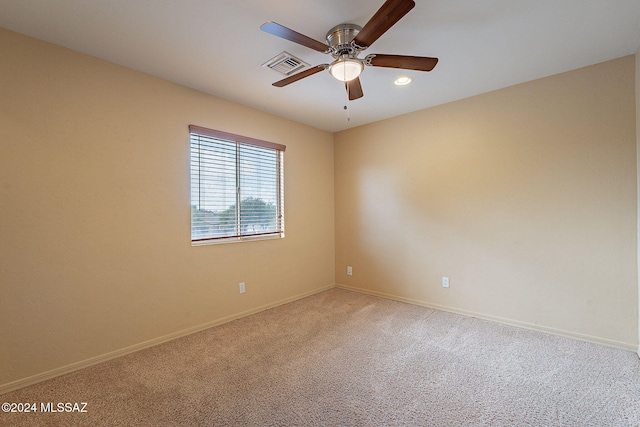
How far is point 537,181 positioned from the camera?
9.25 feet

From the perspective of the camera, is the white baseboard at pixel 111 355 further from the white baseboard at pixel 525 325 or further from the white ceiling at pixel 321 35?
the white ceiling at pixel 321 35

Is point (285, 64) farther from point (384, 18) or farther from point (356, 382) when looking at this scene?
point (356, 382)

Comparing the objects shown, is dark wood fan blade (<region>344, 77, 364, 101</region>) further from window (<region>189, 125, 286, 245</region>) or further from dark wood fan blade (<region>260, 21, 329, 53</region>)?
window (<region>189, 125, 286, 245</region>)

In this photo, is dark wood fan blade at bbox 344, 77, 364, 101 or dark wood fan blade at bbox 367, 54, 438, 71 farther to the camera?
dark wood fan blade at bbox 344, 77, 364, 101

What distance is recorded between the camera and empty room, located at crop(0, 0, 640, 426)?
1830 mm

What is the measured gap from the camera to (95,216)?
90.6 inches

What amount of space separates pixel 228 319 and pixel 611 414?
310 cm

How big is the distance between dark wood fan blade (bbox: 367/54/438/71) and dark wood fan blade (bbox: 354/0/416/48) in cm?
18

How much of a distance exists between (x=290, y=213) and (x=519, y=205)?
8.61 feet

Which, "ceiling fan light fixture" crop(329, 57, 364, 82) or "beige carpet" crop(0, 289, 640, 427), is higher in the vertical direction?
"ceiling fan light fixture" crop(329, 57, 364, 82)

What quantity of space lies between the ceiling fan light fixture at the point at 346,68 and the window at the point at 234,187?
1624 millimetres

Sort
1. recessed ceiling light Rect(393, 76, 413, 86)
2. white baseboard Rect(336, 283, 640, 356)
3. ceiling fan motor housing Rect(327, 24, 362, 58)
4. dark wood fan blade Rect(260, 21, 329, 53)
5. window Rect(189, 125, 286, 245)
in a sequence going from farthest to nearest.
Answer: window Rect(189, 125, 286, 245), recessed ceiling light Rect(393, 76, 413, 86), white baseboard Rect(336, 283, 640, 356), ceiling fan motor housing Rect(327, 24, 362, 58), dark wood fan blade Rect(260, 21, 329, 53)

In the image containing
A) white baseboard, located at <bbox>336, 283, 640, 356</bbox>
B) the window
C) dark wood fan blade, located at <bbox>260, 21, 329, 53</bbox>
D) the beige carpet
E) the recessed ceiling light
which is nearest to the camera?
dark wood fan blade, located at <bbox>260, 21, 329, 53</bbox>

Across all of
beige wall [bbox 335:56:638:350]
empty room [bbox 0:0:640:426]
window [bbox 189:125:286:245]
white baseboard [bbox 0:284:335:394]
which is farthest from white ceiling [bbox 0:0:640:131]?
white baseboard [bbox 0:284:335:394]
